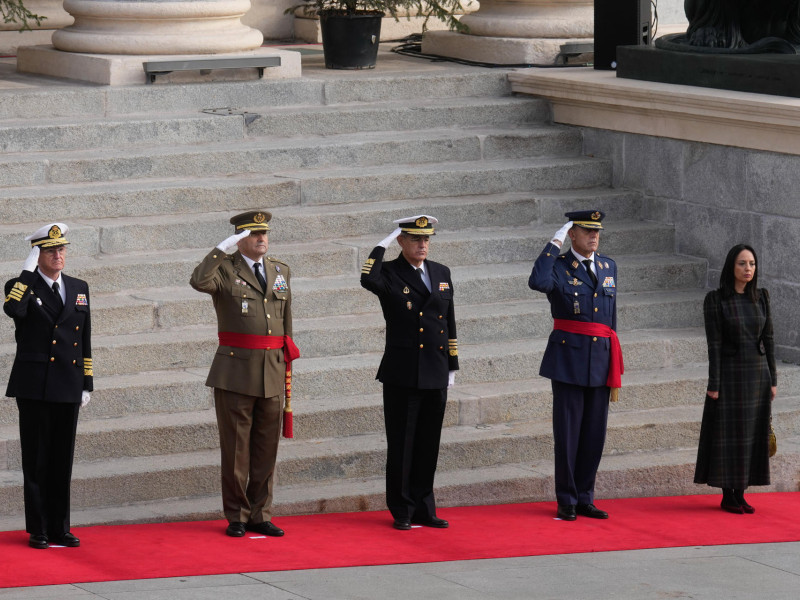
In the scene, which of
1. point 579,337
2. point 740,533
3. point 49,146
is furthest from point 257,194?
point 740,533

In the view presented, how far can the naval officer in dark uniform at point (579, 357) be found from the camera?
922cm

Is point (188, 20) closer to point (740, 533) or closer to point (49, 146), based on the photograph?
point (49, 146)

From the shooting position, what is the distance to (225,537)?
8.63 metres

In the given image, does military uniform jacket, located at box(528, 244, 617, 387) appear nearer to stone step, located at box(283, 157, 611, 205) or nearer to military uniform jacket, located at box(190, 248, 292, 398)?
military uniform jacket, located at box(190, 248, 292, 398)

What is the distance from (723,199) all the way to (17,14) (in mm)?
6728

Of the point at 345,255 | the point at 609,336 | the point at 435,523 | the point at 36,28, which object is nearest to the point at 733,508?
the point at 609,336

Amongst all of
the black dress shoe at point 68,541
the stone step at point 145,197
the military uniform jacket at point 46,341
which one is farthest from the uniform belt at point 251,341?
the stone step at point 145,197

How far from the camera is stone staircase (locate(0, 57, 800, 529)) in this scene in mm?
9625

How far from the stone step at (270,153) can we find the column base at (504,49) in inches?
49.2

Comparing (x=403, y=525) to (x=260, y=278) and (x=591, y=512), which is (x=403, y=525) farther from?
(x=260, y=278)

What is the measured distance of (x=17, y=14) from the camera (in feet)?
48.6

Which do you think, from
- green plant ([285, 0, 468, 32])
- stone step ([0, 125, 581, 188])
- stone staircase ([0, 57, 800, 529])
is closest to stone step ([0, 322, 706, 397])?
stone staircase ([0, 57, 800, 529])

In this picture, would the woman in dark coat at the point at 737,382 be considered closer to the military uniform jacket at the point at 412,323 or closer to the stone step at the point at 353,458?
the stone step at the point at 353,458

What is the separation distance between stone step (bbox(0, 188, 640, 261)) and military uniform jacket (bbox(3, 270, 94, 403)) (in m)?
2.47
